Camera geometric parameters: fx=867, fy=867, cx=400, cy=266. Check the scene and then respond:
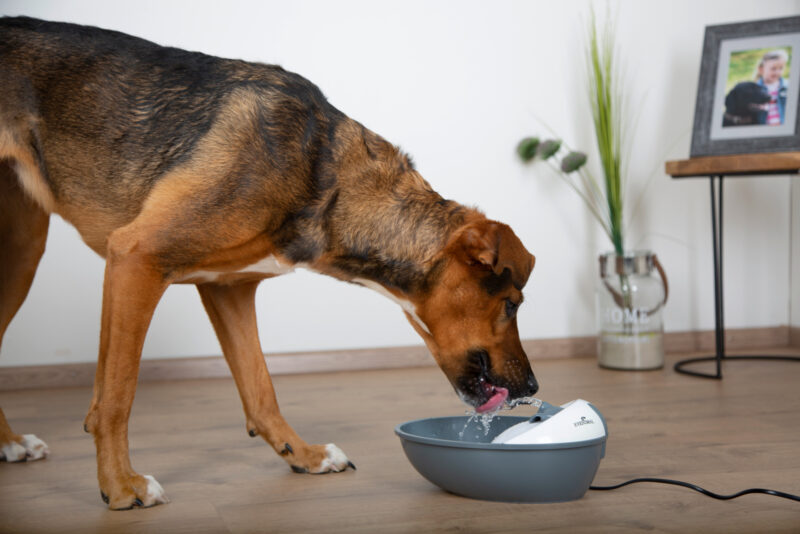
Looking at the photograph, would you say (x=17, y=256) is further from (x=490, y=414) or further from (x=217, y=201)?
(x=490, y=414)

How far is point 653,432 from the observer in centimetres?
248

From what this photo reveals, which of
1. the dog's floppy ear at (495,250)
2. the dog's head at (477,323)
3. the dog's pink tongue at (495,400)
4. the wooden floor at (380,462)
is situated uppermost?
the dog's floppy ear at (495,250)

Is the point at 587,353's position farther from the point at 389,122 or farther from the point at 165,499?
the point at 165,499

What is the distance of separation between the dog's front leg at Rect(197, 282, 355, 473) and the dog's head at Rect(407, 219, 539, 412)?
0.42 meters

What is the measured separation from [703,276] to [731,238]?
24 cm

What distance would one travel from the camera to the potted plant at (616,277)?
12.1 feet

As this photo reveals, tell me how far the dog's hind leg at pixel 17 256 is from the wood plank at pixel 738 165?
98.3 inches

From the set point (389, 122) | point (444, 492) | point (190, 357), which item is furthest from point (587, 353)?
point (444, 492)

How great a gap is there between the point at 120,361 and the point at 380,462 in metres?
0.73

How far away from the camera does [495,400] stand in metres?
1.93

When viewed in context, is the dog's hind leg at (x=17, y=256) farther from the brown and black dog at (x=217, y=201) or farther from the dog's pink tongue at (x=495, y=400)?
the dog's pink tongue at (x=495, y=400)

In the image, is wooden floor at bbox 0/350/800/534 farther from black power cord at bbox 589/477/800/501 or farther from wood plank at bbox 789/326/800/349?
wood plank at bbox 789/326/800/349

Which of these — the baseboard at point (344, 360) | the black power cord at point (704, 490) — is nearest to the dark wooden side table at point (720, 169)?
the baseboard at point (344, 360)

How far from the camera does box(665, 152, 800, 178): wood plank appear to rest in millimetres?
3355
